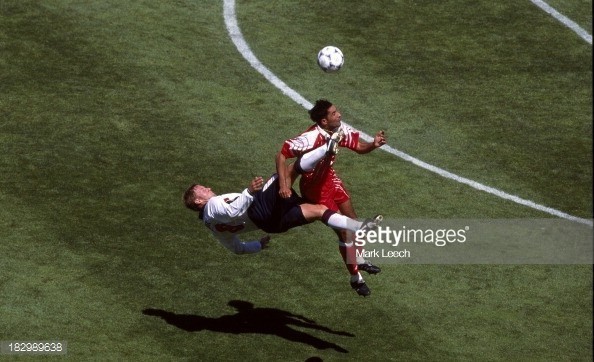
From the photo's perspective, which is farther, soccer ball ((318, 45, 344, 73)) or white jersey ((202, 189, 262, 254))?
soccer ball ((318, 45, 344, 73))

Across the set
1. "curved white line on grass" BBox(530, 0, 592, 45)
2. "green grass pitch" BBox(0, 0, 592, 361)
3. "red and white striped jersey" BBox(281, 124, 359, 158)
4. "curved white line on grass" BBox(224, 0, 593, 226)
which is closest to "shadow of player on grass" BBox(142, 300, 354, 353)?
"green grass pitch" BBox(0, 0, 592, 361)

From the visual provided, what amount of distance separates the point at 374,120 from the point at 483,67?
315 cm

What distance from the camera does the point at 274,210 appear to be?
19141 millimetres

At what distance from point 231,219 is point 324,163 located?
5.22 feet

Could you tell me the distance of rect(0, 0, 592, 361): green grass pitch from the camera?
1902 centimetres

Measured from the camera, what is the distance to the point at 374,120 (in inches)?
989

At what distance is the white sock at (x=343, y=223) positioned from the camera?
1872 centimetres

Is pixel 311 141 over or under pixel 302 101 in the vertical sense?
over

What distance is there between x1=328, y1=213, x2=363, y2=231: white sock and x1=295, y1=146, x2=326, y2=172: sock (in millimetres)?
822

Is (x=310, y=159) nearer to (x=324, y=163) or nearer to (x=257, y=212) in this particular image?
(x=324, y=163)

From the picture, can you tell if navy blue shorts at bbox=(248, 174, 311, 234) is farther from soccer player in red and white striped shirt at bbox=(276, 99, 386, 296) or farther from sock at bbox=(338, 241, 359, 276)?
sock at bbox=(338, 241, 359, 276)

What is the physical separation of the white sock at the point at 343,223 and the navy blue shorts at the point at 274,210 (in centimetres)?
45

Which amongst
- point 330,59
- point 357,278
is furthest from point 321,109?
point 330,59

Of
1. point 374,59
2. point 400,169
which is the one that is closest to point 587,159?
point 400,169
